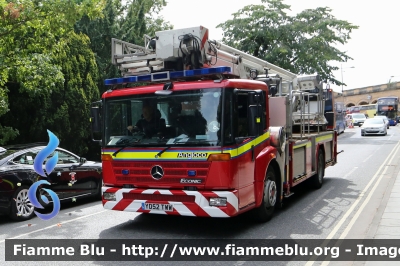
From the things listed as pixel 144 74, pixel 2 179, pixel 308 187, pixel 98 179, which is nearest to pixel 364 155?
pixel 308 187

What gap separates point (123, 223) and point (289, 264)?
3.42 metres

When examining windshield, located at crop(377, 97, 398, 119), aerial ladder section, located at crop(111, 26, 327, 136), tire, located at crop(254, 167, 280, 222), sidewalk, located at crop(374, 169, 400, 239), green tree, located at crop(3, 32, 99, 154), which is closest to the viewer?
sidewalk, located at crop(374, 169, 400, 239)

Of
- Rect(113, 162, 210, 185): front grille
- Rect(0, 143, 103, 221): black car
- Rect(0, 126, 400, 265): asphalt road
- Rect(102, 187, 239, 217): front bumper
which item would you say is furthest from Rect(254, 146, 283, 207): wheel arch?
Rect(0, 143, 103, 221): black car

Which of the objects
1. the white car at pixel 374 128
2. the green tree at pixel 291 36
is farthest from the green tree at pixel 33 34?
the white car at pixel 374 128

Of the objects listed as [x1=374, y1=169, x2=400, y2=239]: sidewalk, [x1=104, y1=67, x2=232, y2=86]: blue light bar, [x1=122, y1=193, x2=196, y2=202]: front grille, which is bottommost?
[x1=374, y1=169, x2=400, y2=239]: sidewalk

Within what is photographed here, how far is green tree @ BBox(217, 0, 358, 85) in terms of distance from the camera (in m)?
32.5

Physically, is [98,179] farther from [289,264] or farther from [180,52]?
[289,264]

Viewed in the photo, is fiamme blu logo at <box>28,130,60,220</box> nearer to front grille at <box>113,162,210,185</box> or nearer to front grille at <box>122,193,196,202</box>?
front grille at <box>113,162,210,185</box>

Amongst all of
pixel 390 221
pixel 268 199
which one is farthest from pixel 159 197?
pixel 390 221

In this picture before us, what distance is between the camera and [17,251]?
250 inches

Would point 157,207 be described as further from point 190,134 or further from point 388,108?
point 388,108

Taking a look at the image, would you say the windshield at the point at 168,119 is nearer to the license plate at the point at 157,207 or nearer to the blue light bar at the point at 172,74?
the blue light bar at the point at 172,74

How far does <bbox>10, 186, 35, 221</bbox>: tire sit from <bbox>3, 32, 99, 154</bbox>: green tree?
17.6 ft

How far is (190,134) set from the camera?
6652mm
